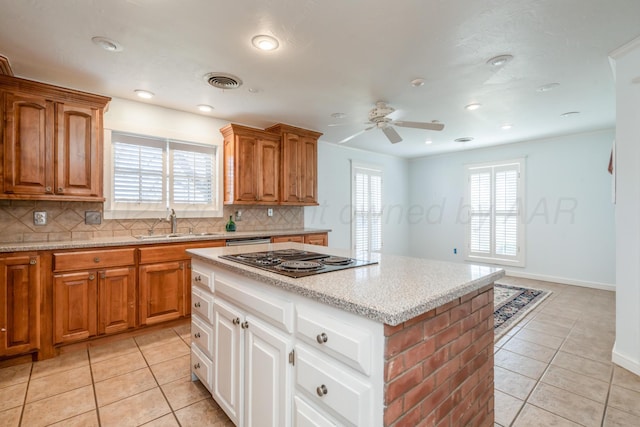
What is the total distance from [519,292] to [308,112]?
13.4 ft

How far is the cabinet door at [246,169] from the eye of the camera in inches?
155

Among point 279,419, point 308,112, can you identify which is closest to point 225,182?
point 308,112

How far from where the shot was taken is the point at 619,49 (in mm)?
2303

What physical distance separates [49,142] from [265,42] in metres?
2.19

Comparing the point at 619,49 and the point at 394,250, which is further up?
the point at 619,49

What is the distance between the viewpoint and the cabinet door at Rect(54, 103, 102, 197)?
9.07 feet

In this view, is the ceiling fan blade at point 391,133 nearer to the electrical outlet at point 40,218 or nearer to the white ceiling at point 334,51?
the white ceiling at point 334,51

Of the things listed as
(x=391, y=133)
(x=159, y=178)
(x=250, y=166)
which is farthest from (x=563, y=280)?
(x=159, y=178)

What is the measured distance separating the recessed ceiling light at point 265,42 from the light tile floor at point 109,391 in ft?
8.38

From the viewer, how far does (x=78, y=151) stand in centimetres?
286

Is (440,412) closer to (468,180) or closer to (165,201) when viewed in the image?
(165,201)

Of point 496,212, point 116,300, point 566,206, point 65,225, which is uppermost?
point 566,206

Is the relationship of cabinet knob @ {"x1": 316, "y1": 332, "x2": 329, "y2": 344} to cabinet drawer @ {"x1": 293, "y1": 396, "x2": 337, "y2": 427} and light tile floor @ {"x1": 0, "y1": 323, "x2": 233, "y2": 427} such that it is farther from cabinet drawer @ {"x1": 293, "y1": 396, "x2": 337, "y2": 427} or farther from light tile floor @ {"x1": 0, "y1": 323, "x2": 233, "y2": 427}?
light tile floor @ {"x1": 0, "y1": 323, "x2": 233, "y2": 427}

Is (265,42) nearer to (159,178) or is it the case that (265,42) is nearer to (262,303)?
(262,303)
